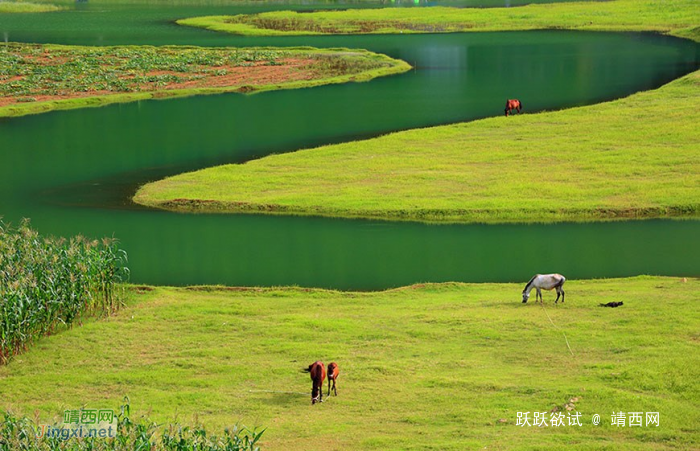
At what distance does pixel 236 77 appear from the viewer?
5941 cm

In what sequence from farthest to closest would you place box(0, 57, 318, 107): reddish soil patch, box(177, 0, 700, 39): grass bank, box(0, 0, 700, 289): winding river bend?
box(177, 0, 700, 39): grass bank → box(0, 57, 318, 107): reddish soil patch → box(0, 0, 700, 289): winding river bend

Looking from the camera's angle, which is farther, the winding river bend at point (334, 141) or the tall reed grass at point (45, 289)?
the winding river bend at point (334, 141)

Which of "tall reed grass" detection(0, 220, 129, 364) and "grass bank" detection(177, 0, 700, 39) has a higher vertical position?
"grass bank" detection(177, 0, 700, 39)

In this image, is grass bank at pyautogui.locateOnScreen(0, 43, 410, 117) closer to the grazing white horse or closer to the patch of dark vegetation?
the patch of dark vegetation

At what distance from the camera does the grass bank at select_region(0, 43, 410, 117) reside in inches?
2115

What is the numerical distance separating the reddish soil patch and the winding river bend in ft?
12.3

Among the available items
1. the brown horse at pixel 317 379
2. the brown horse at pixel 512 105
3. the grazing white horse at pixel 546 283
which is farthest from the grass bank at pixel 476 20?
the brown horse at pixel 317 379

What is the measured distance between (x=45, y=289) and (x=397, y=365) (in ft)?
24.2

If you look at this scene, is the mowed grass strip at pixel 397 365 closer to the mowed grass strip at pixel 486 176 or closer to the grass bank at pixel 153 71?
the mowed grass strip at pixel 486 176

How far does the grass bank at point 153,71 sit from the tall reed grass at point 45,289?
1204 inches

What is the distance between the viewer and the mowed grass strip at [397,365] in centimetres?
1369

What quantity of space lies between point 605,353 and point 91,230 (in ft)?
53.6

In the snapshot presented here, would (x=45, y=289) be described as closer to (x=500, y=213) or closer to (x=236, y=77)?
(x=500, y=213)

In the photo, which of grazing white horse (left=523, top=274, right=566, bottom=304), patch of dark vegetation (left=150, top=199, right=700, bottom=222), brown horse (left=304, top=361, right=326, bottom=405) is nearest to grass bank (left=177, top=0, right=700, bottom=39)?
patch of dark vegetation (left=150, top=199, right=700, bottom=222)
